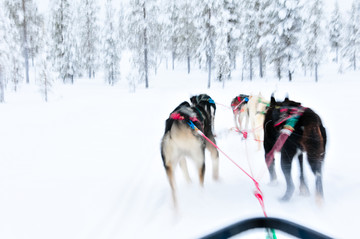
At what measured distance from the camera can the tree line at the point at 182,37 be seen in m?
21.5

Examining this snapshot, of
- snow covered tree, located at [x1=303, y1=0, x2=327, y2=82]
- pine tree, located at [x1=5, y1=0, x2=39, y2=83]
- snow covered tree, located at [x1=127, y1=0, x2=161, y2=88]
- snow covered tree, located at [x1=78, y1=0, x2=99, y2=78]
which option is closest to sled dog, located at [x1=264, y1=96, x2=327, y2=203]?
snow covered tree, located at [x1=127, y1=0, x2=161, y2=88]

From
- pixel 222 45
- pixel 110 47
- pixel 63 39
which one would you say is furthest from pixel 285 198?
pixel 63 39

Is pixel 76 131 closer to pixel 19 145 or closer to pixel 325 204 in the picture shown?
pixel 19 145

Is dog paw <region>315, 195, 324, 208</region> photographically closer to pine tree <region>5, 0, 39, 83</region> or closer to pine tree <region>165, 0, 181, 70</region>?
pine tree <region>5, 0, 39, 83</region>

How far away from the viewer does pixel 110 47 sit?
105 ft

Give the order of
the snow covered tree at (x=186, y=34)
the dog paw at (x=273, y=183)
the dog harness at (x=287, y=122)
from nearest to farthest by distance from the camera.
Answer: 1. the dog harness at (x=287, y=122)
2. the dog paw at (x=273, y=183)
3. the snow covered tree at (x=186, y=34)

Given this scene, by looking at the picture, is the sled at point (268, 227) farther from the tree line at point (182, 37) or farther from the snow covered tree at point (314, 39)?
the snow covered tree at point (314, 39)

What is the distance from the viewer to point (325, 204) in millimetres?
2932

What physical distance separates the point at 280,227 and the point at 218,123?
23.6ft

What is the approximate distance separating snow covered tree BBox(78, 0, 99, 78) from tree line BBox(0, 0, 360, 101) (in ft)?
0.47

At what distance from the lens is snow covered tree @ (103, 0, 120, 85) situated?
31266mm

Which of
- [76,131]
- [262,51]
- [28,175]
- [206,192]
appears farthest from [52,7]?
[206,192]

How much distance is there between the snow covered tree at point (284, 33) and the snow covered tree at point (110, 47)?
791 inches

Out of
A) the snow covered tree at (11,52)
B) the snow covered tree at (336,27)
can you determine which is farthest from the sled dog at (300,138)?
the snow covered tree at (336,27)
